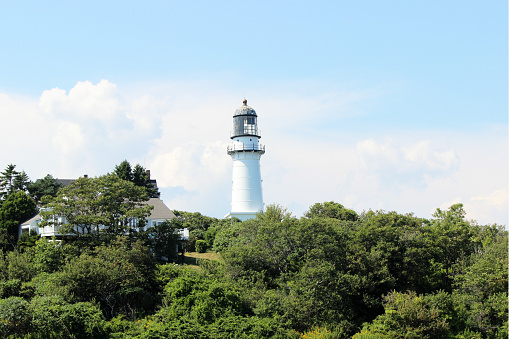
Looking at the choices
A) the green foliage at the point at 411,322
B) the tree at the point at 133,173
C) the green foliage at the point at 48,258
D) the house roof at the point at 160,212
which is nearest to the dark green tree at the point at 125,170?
the tree at the point at 133,173

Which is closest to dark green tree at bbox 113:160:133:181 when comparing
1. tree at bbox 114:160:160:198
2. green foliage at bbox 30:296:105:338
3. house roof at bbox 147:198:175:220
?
tree at bbox 114:160:160:198

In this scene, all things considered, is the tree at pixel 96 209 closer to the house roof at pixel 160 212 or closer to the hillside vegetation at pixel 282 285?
the hillside vegetation at pixel 282 285

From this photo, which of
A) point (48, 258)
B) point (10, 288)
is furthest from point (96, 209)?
point (10, 288)

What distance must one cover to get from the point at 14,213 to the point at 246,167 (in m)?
21.1

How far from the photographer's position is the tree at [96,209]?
120 ft

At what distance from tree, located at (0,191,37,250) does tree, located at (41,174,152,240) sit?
456 centimetres

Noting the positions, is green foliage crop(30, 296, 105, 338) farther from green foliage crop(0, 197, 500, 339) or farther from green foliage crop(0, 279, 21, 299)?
green foliage crop(0, 279, 21, 299)

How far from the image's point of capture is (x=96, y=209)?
3809 cm

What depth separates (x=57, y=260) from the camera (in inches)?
1329

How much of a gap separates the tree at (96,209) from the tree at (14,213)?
456 centimetres

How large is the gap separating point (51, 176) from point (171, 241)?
21315mm

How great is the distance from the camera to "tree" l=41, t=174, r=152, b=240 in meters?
36.7

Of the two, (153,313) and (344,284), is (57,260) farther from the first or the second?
(344,284)

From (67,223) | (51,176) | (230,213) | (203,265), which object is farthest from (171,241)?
(51,176)
